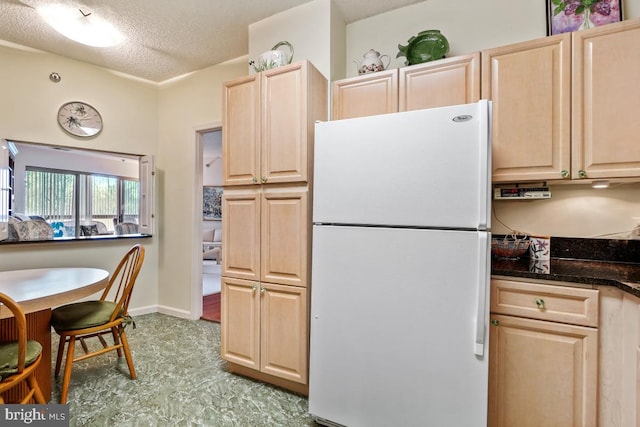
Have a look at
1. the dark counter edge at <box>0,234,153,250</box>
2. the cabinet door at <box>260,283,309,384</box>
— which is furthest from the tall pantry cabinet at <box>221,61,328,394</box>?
the dark counter edge at <box>0,234,153,250</box>

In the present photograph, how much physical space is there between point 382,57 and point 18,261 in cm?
359

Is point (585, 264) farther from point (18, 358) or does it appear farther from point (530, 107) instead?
point (18, 358)

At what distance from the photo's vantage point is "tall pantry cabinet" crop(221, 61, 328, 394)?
1.91m

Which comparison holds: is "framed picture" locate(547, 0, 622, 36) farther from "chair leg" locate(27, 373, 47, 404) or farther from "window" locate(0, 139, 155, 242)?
"window" locate(0, 139, 155, 242)

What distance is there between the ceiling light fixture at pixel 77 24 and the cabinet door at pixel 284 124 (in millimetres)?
1351

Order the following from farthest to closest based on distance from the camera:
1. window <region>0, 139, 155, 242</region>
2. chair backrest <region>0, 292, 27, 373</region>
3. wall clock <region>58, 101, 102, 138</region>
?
window <region>0, 139, 155, 242</region> → wall clock <region>58, 101, 102, 138</region> → chair backrest <region>0, 292, 27, 373</region>

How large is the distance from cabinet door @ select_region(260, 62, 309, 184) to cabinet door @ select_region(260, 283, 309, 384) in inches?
28.9

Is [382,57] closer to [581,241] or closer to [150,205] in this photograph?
[581,241]

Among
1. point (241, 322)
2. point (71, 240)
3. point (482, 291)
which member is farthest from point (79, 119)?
point (482, 291)

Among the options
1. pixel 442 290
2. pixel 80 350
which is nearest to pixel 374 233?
pixel 442 290

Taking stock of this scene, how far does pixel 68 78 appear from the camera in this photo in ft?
10.1

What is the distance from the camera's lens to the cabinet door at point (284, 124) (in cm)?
191

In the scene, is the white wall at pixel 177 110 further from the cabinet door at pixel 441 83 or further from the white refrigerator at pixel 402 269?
the white refrigerator at pixel 402 269

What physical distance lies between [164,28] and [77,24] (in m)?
0.61
